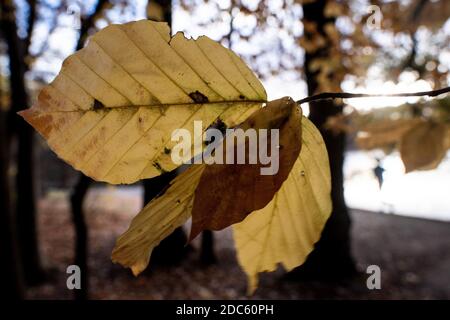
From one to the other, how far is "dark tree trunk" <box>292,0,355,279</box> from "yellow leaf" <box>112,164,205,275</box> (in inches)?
159

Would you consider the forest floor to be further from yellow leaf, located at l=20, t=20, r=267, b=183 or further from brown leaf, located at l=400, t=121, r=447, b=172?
yellow leaf, located at l=20, t=20, r=267, b=183

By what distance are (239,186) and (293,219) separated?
0.17 meters

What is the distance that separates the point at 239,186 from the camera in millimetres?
410

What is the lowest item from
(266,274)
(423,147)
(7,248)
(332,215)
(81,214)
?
(266,274)

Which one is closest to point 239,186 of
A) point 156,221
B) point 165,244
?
point 156,221

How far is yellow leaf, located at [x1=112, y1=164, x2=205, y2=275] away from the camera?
450 mm

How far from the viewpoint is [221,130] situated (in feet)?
1.64

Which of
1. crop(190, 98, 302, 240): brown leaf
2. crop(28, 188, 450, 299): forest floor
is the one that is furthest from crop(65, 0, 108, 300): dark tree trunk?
crop(190, 98, 302, 240): brown leaf

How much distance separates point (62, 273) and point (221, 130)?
676 centimetres

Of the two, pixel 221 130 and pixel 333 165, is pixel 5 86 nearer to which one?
pixel 333 165

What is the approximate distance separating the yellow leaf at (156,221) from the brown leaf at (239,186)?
6cm

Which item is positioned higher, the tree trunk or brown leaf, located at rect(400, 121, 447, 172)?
brown leaf, located at rect(400, 121, 447, 172)

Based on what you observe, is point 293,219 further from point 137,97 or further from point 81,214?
point 81,214

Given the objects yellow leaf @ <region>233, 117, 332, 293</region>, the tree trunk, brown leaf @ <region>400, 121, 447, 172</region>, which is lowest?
the tree trunk
